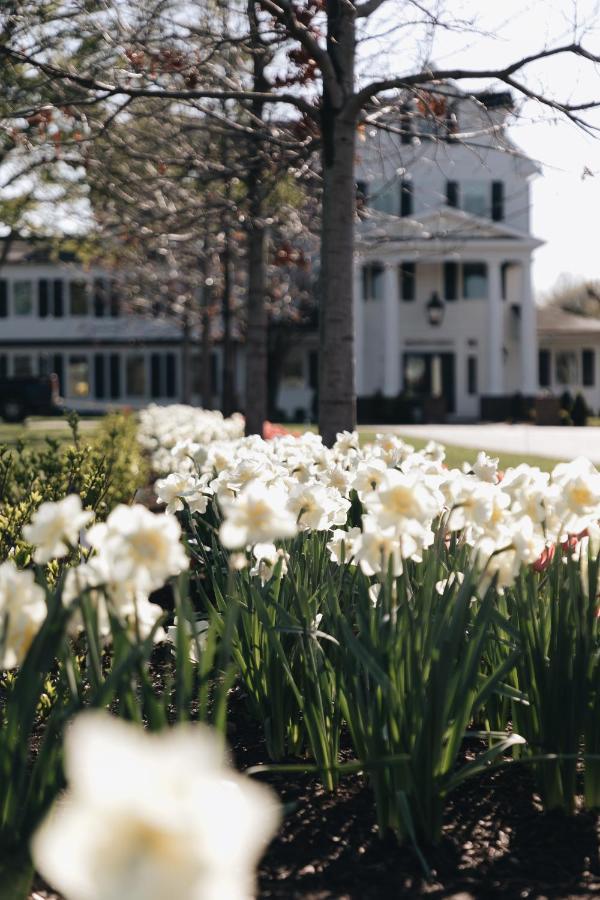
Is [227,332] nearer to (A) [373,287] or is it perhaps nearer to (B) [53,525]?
(B) [53,525]

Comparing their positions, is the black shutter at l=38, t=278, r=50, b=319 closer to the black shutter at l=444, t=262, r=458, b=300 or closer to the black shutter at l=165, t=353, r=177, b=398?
the black shutter at l=165, t=353, r=177, b=398

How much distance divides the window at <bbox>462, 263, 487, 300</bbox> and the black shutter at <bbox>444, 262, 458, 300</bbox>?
0.32 m

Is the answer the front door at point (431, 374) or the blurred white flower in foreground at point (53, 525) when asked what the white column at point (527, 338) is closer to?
the front door at point (431, 374)

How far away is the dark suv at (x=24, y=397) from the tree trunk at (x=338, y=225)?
82.0ft

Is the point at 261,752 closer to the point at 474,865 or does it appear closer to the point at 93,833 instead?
the point at 474,865

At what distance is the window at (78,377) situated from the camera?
144 feet

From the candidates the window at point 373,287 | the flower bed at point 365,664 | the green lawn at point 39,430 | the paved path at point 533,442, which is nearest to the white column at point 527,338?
the window at point 373,287

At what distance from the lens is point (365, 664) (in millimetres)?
2604

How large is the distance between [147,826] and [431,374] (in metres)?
39.0

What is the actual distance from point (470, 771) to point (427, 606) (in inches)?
16.9

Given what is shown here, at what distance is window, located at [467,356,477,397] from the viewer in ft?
130

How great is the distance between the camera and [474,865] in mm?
2668

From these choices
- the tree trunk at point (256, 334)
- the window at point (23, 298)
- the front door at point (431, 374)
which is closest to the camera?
the tree trunk at point (256, 334)

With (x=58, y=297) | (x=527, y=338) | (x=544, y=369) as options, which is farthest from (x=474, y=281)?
(x=58, y=297)
